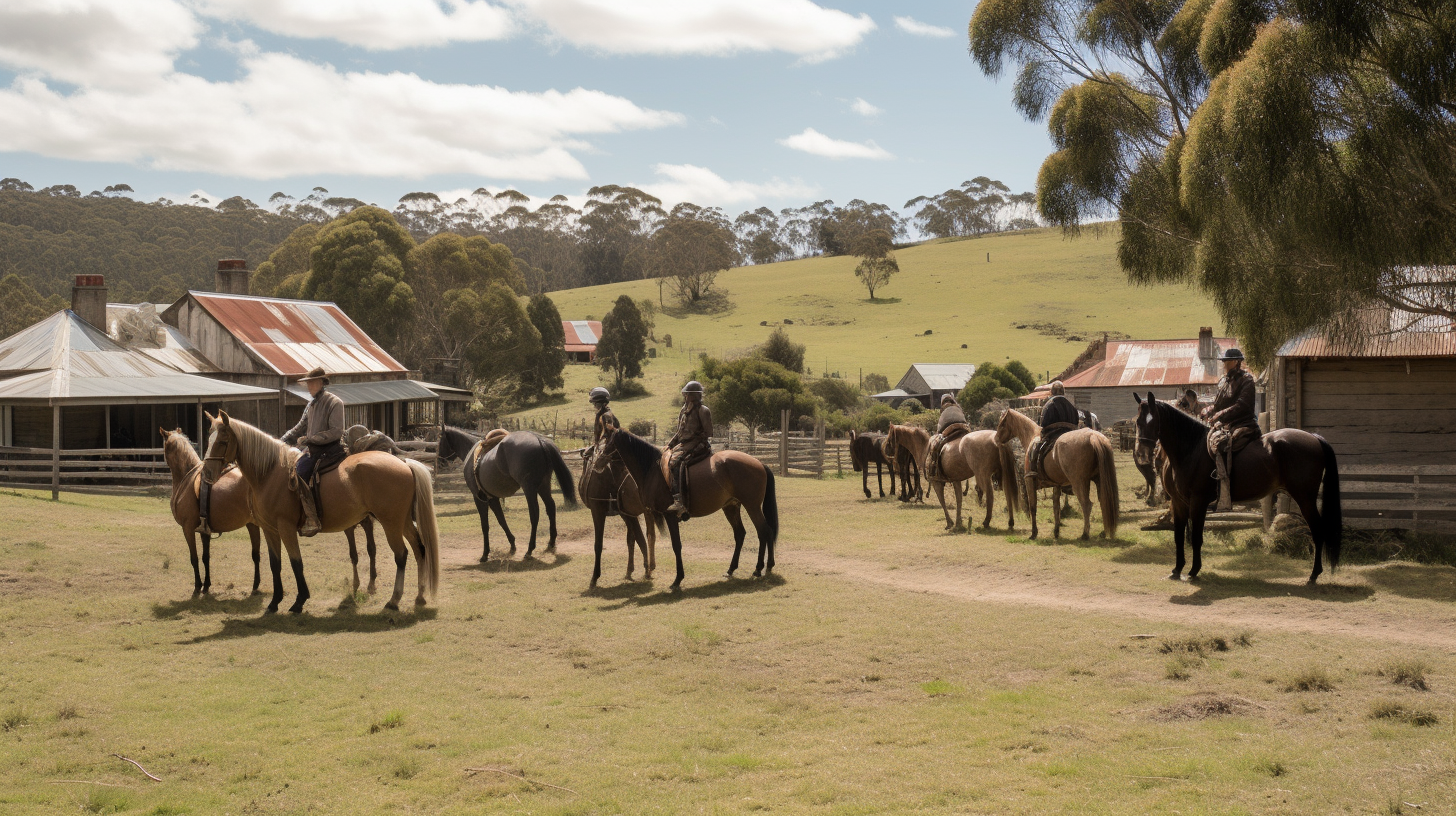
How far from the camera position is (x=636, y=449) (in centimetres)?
1047

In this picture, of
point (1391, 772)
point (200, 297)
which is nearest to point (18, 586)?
point (1391, 772)

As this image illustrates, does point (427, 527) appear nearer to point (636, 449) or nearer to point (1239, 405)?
point (636, 449)

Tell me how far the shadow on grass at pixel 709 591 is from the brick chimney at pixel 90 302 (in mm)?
22074

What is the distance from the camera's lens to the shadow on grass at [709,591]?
9.70m

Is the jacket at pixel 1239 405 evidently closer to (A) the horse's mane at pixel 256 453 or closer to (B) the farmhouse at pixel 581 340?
(A) the horse's mane at pixel 256 453

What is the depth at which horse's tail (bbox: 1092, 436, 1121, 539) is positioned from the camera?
479 inches

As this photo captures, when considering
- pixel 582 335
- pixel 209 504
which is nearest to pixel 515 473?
pixel 209 504

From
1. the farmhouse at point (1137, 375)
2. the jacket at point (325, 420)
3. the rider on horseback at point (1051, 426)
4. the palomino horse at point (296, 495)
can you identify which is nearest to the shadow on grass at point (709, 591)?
the palomino horse at point (296, 495)

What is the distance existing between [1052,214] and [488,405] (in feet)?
116

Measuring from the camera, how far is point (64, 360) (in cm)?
2205

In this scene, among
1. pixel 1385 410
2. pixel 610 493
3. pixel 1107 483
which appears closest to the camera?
pixel 610 493

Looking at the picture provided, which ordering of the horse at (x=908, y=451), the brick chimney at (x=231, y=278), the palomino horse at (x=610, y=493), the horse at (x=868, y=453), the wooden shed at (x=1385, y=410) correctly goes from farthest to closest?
the brick chimney at (x=231, y=278) < the horse at (x=868, y=453) < the horse at (x=908, y=451) < the wooden shed at (x=1385, y=410) < the palomino horse at (x=610, y=493)

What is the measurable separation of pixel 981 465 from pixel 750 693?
864 cm

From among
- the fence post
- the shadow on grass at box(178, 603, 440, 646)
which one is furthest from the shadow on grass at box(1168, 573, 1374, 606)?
the fence post
